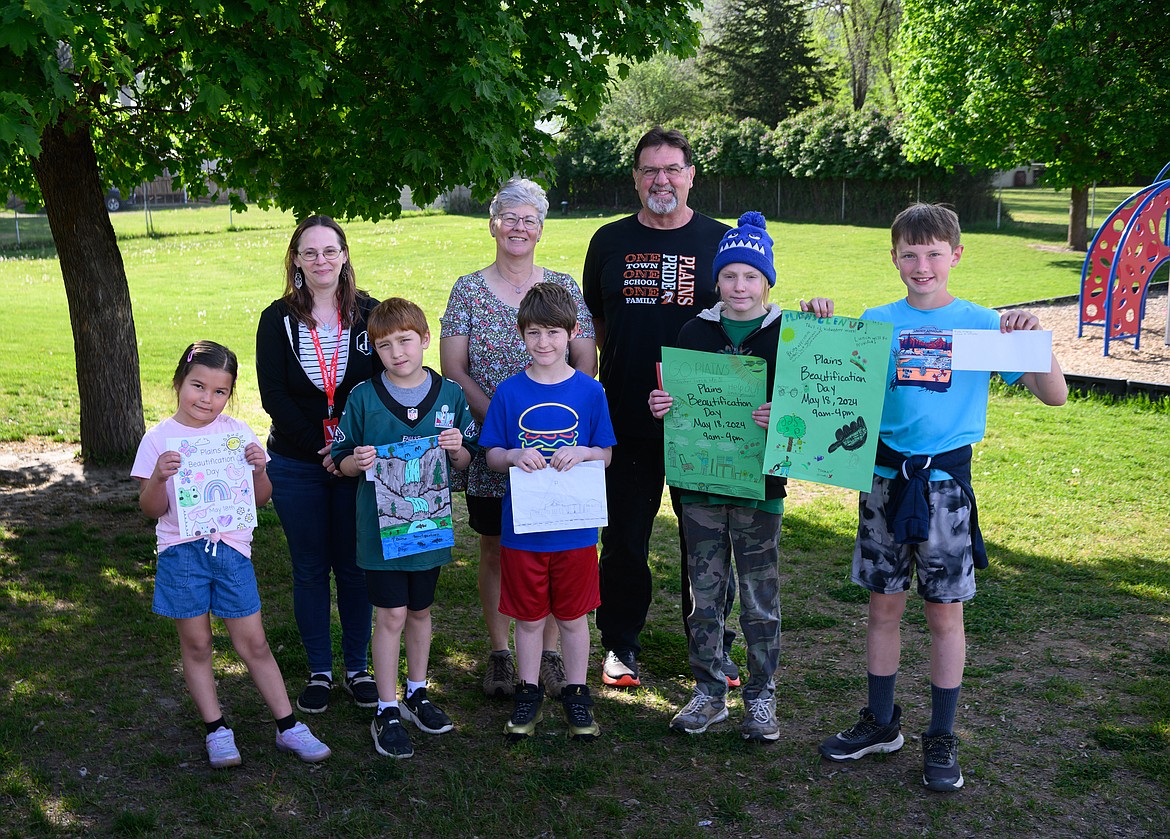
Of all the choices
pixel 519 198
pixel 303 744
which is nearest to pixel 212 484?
pixel 303 744

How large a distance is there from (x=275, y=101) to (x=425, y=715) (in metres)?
3.71

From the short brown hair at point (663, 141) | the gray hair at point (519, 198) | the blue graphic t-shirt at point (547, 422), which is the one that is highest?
the short brown hair at point (663, 141)

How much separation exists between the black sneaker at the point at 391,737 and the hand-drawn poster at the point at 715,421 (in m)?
1.61

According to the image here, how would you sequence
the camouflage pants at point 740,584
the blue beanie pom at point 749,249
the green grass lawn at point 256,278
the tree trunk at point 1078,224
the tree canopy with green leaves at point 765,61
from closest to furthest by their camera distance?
1. the blue beanie pom at point 749,249
2. the camouflage pants at point 740,584
3. the green grass lawn at point 256,278
4. the tree trunk at point 1078,224
5. the tree canopy with green leaves at point 765,61

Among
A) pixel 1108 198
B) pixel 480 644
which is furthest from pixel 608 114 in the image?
pixel 480 644

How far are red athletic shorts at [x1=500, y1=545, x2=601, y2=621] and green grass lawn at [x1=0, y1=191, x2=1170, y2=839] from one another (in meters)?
0.60

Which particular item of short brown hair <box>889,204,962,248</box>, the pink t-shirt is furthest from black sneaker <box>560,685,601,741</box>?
short brown hair <box>889,204,962,248</box>

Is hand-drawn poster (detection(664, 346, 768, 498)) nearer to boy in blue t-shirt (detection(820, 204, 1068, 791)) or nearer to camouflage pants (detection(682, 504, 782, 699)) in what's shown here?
camouflage pants (detection(682, 504, 782, 699))

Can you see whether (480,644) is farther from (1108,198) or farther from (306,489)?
(1108,198)

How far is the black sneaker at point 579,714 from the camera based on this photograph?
4.55m

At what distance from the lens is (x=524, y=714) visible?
4.58 meters

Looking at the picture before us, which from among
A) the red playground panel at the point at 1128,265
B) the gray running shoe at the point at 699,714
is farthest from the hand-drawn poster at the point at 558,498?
the red playground panel at the point at 1128,265

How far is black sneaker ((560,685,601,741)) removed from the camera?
4.55 m

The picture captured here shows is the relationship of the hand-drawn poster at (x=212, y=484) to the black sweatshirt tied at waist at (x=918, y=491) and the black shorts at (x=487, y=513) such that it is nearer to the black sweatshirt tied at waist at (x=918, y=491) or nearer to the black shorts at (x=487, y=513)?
the black shorts at (x=487, y=513)
